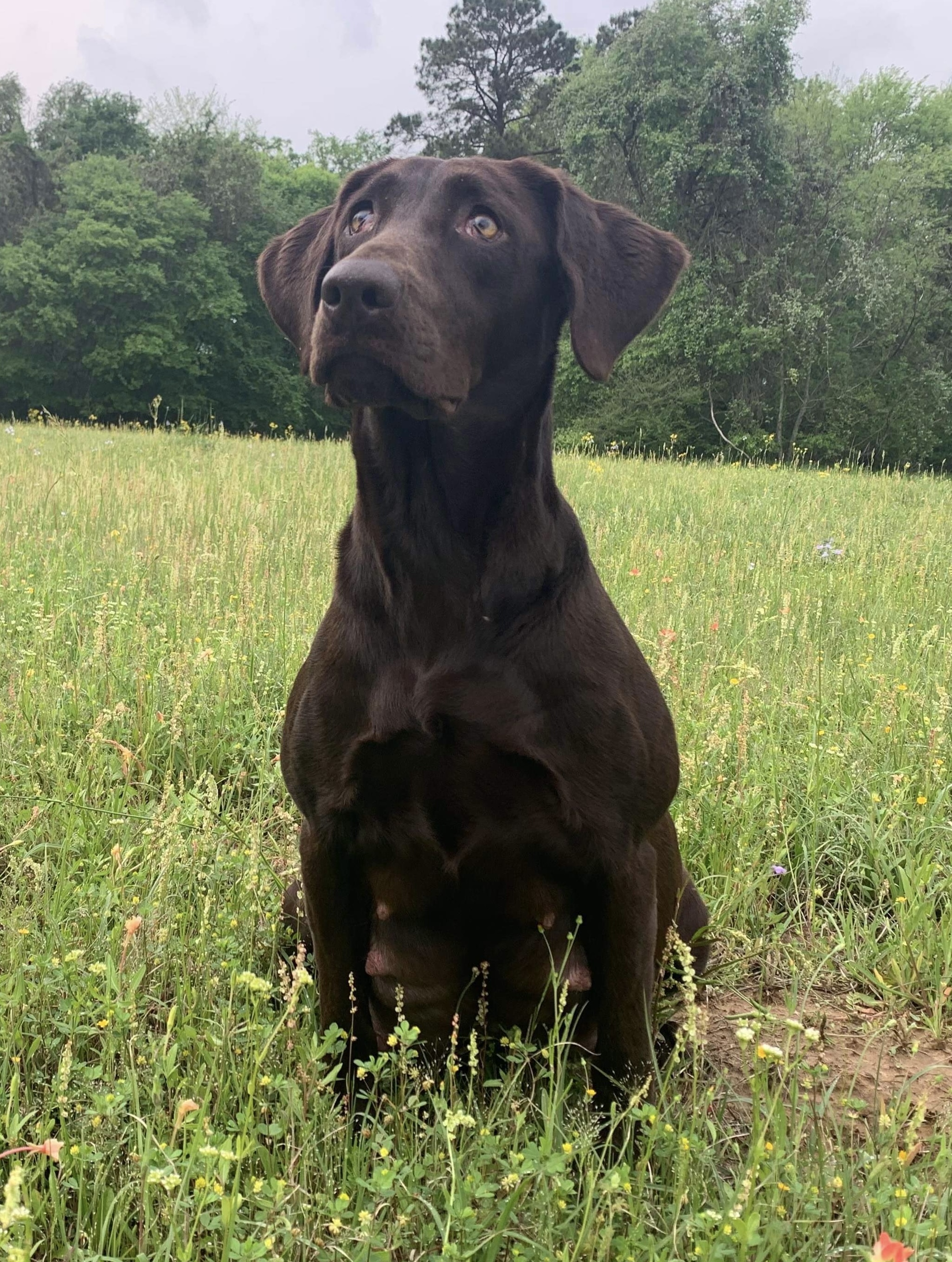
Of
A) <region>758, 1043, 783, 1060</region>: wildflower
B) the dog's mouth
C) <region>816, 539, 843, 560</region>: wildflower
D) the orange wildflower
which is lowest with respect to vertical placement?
<region>758, 1043, 783, 1060</region>: wildflower

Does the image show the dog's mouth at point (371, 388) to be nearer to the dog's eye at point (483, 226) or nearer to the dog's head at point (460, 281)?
the dog's head at point (460, 281)

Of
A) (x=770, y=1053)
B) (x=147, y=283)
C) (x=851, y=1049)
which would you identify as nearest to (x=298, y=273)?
(x=770, y=1053)

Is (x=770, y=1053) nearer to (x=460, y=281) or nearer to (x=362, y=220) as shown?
(x=460, y=281)

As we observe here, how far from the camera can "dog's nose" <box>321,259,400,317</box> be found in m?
1.54

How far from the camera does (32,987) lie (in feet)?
5.30

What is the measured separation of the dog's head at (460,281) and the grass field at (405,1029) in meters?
0.97

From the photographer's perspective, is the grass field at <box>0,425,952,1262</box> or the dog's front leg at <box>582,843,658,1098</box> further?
the dog's front leg at <box>582,843,658,1098</box>

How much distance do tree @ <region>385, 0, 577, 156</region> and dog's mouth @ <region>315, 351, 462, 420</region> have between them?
33.6 meters

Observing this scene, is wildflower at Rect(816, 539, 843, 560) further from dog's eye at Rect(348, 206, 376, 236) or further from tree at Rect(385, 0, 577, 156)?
tree at Rect(385, 0, 577, 156)

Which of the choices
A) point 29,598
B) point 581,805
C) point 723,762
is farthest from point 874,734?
point 29,598

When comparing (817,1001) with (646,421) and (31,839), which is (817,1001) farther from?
(646,421)

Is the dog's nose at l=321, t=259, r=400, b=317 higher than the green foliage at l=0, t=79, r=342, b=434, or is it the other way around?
the green foliage at l=0, t=79, r=342, b=434

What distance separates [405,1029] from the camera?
135cm

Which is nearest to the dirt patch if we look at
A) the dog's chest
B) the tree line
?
the dog's chest
